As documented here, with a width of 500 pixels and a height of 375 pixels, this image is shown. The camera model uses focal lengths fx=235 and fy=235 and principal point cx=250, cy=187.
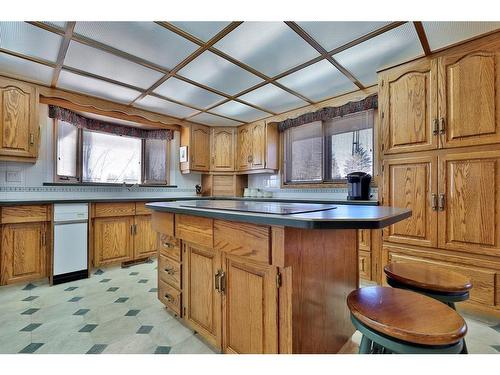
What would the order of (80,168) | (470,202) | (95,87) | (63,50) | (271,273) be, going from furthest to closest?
1. (80,168)
2. (95,87)
3. (63,50)
4. (470,202)
5. (271,273)

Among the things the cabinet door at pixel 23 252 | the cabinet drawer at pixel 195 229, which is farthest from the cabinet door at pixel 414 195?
the cabinet door at pixel 23 252

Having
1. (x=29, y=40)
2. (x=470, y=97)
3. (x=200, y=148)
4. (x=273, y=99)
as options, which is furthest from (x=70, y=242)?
(x=470, y=97)

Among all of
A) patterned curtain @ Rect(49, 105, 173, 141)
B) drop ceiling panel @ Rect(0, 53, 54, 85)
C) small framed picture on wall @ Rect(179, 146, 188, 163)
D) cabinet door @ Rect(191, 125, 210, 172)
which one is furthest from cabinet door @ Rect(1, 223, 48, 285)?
cabinet door @ Rect(191, 125, 210, 172)

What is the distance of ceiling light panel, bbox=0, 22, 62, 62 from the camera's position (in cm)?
181

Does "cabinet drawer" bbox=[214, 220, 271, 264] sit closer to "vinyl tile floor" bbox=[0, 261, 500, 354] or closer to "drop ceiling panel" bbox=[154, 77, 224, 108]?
"vinyl tile floor" bbox=[0, 261, 500, 354]

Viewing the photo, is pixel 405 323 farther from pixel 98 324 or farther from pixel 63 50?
pixel 63 50

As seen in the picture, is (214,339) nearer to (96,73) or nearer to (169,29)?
(169,29)

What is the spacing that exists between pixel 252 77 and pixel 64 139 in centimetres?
266

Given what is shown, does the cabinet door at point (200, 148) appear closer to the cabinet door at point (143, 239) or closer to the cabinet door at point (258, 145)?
the cabinet door at point (258, 145)

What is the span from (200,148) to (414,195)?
3.33 meters

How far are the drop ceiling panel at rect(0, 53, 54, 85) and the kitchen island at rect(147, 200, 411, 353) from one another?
7.37 ft

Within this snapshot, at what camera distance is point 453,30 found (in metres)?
1.77

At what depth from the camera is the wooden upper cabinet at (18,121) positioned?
2480 millimetres

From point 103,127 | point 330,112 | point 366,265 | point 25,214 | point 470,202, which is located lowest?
point 366,265
